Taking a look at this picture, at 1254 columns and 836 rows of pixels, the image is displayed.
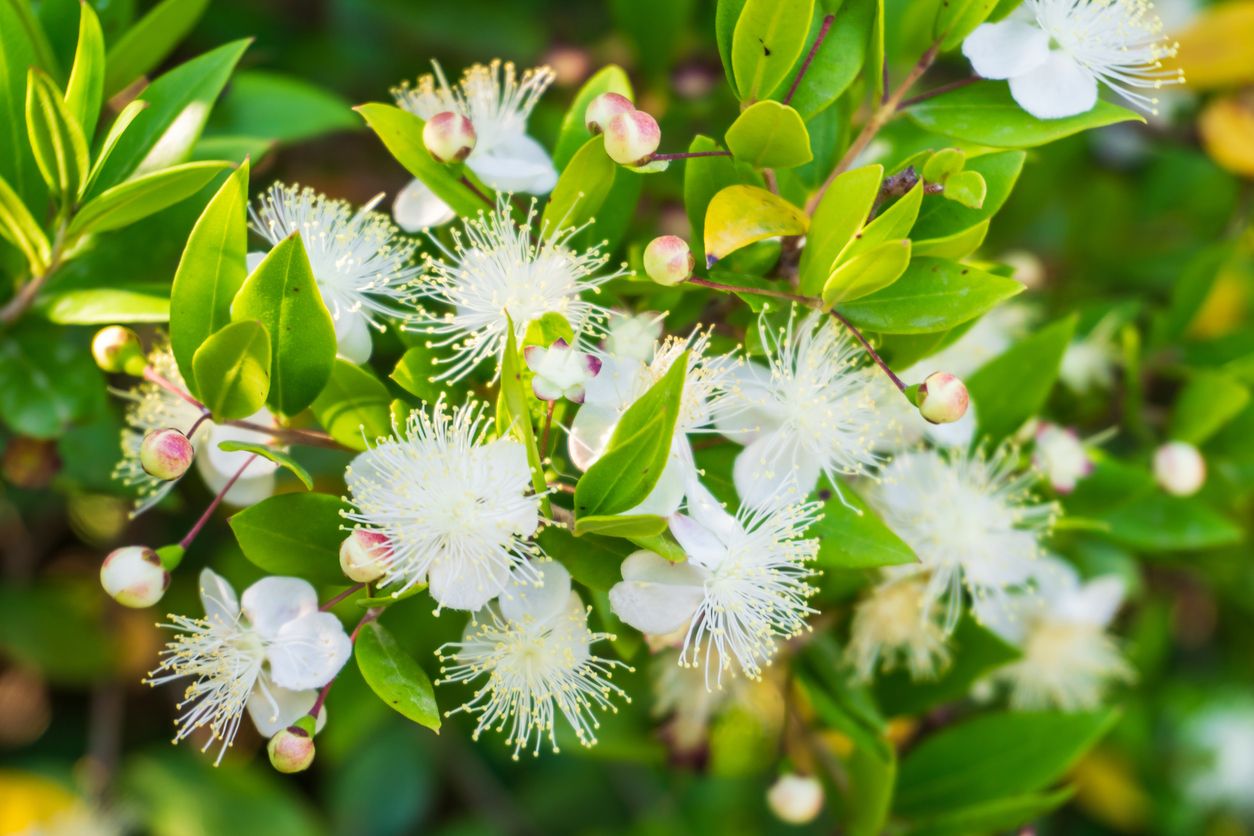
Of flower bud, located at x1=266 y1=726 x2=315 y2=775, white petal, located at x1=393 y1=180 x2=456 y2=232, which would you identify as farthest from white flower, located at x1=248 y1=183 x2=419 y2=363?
flower bud, located at x1=266 y1=726 x2=315 y2=775

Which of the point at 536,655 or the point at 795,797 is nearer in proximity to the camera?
the point at 536,655

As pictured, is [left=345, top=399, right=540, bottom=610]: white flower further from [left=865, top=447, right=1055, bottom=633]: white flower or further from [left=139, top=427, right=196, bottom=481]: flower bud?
[left=865, top=447, right=1055, bottom=633]: white flower

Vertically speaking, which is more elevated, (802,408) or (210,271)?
(210,271)

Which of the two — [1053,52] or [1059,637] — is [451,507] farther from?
[1059,637]

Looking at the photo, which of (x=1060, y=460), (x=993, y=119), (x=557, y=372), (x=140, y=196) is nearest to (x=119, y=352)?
(x=140, y=196)

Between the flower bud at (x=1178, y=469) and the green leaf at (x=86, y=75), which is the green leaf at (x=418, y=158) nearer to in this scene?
the green leaf at (x=86, y=75)
